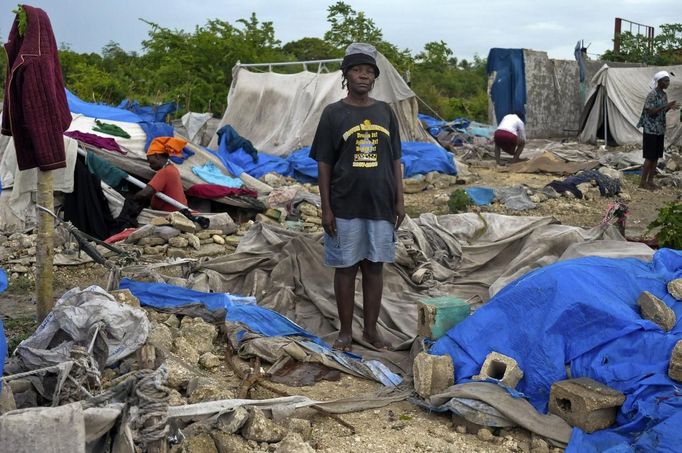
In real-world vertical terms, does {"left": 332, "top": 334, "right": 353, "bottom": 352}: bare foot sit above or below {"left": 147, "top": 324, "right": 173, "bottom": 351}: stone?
below

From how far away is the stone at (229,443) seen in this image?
10.3 feet

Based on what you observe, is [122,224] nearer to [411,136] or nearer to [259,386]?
[259,386]

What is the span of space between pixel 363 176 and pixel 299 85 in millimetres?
10348

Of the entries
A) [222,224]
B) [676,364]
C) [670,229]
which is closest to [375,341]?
[676,364]

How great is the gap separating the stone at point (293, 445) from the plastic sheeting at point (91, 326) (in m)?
1.04

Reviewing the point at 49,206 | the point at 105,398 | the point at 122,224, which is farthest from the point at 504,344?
the point at 122,224

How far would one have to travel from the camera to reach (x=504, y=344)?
3836 millimetres

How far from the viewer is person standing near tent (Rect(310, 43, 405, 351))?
4.39 metres

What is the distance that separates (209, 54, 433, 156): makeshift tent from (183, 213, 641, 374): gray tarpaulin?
23.4 feet

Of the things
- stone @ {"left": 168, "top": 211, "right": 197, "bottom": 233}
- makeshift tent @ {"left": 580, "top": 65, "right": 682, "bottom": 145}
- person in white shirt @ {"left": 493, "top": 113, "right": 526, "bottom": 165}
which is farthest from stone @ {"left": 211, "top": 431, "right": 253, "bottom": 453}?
makeshift tent @ {"left": 580, "top": 65, "right": 682, "bottom": 145}

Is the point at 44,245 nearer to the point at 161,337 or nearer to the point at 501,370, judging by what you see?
the point at 161,337

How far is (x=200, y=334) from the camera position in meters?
4.45

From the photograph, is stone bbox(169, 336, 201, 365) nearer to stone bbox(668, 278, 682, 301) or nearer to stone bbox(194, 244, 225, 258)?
stone bbox(668, 278, 682, 301)

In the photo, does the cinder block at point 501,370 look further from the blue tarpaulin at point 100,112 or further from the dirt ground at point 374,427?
the blue tarpaulin at point 100,112
